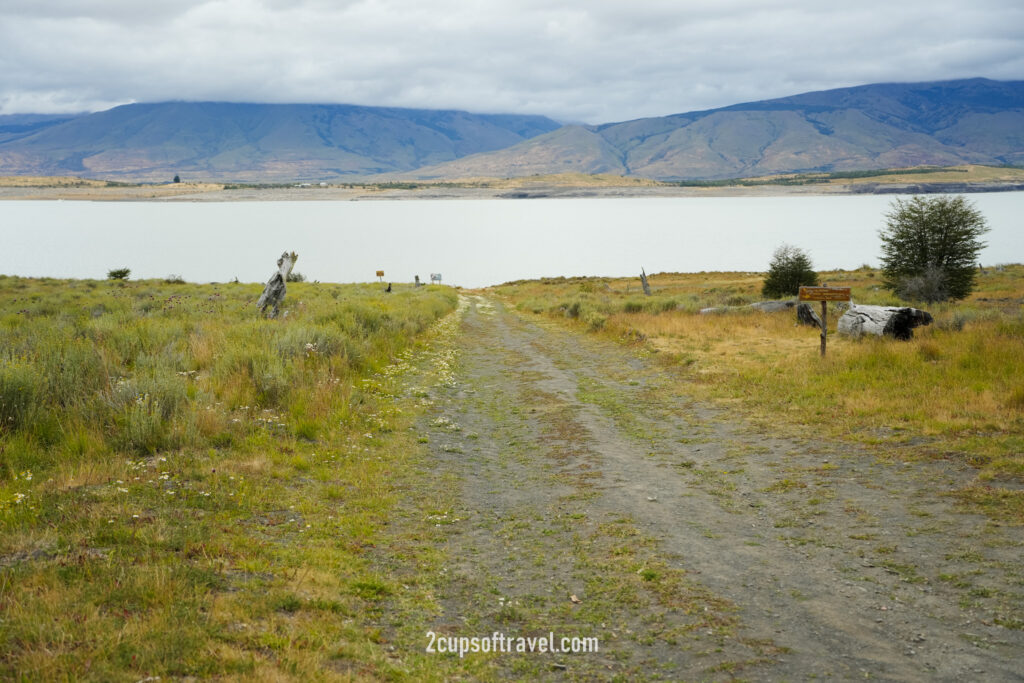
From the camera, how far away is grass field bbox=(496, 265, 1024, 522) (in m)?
9.60

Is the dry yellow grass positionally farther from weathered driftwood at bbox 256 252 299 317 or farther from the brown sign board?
weathered driftwood at bbox 256 252 299 317

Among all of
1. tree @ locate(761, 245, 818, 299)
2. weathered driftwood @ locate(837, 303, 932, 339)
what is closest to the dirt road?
weathered driftwood @ locate(837, 303, 932, 339)

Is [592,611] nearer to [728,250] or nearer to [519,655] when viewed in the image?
[519,655]

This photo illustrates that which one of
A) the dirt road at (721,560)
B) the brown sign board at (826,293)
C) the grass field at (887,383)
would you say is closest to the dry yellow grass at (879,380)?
the grass field at (887,383)

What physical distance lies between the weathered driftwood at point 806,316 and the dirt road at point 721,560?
544 inches

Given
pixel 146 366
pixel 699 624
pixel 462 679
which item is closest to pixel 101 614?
pixel 462 679

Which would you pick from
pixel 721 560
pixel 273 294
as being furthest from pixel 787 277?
Result: pixel 721 560

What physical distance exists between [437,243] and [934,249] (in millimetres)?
95259

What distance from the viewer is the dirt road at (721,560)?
200 inches

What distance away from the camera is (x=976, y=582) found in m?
5.96

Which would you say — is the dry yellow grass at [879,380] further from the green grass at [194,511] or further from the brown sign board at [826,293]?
the green grass at [194,511]

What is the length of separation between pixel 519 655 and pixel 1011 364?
12.6 metres

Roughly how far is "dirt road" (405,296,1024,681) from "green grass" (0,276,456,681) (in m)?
0.99

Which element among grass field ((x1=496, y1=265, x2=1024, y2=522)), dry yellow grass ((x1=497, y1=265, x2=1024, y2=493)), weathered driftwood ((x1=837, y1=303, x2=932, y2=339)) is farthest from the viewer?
weathered driftwood ((x1=837, y1=303, x2=932, y2=339))
